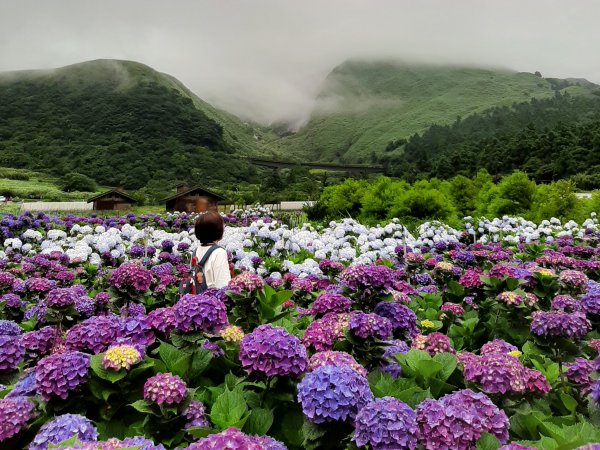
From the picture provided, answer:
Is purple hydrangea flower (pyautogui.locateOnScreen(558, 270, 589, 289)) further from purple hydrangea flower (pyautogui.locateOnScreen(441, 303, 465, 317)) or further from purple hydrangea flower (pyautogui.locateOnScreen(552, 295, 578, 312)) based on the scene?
purple hydrangea flower (pyautogui.locateOnScreen(441, 303, 465, 317))

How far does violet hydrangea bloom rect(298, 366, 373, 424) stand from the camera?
1.57 m

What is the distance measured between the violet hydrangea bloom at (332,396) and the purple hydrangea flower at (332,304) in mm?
1089

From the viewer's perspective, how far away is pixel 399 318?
259 cm

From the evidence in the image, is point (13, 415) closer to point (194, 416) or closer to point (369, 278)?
point (194, 416)

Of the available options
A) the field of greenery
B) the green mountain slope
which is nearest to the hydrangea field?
the field of greenery

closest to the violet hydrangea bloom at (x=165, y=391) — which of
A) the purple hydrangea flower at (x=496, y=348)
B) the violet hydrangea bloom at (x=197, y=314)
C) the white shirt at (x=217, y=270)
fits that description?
the violet hydrangea bloom at (x=197, y=314)

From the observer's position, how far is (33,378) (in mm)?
1896

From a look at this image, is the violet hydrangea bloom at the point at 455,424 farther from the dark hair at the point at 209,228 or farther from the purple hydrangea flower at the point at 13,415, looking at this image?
the dark hair at the point at 209,228

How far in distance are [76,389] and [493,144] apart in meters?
68.5

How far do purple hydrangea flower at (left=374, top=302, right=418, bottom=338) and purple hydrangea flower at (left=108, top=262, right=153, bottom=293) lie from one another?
63.6 inches

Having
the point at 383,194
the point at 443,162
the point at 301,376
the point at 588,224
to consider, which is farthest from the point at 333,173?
the point at 301,376

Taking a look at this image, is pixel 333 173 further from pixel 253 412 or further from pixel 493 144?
pixel 253 412

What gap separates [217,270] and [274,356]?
2238 mm

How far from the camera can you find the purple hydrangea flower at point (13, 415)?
5.49ft
